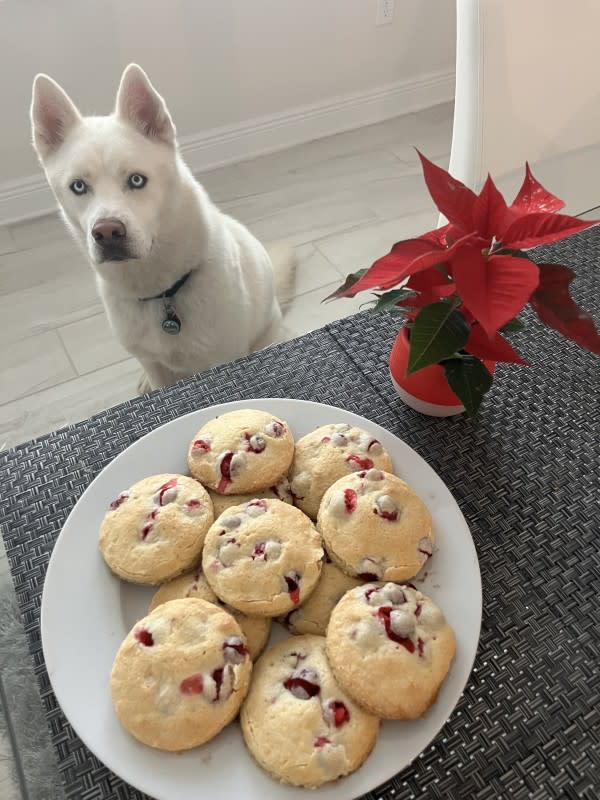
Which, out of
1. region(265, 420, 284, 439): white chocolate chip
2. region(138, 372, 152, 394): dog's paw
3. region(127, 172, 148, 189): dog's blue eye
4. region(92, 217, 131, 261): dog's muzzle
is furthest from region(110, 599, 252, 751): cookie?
region(138, 372, 152, 394): dog's paw

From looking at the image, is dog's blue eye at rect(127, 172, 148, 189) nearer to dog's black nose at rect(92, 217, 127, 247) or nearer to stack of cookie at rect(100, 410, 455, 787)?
dog's black nose at rect(92, 217, 127, 247)

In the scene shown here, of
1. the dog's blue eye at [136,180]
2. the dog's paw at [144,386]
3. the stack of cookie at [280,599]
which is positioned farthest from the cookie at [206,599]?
the dog's paw at [144,386]

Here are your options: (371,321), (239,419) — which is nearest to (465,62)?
(371,321)

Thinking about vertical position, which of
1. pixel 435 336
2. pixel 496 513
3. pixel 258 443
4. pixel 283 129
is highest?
pixel 435 336

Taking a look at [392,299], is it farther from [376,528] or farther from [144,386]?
[144,386]

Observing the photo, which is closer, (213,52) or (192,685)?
(192,685)

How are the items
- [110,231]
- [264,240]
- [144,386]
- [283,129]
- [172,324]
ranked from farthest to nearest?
[283,129] → [264,240] → [144,386] → [172,324] → [110,231]

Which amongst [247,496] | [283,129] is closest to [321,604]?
[247,496]

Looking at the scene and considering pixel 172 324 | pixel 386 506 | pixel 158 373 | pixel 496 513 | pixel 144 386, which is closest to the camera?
pixel 386 506
